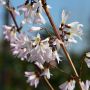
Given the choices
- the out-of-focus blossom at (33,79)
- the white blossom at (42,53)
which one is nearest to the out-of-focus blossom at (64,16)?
the white blossom at (42,53)

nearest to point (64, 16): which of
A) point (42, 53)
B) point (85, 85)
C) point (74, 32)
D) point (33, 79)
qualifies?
point (74, 32)

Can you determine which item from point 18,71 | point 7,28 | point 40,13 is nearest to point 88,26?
point 18,71

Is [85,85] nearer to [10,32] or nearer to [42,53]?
[42,53]

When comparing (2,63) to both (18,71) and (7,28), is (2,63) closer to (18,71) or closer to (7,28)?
(18,71)

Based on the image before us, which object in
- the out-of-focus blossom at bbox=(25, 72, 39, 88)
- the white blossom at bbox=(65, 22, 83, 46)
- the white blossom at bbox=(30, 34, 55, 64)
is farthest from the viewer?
the out-of-focus blossom at bbox=(25, 72, 39, 88)

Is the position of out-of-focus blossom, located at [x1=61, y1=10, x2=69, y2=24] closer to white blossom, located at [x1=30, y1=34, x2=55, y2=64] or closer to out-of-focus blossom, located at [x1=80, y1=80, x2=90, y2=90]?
white blossom, located at [x1=30, y1=34, x2=55, y2=64]

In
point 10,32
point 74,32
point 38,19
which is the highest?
point 38,19

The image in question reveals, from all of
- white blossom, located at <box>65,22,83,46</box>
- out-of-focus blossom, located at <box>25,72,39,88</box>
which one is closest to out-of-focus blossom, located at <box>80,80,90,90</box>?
white blossom, located at <box>65,22,83,46</box>

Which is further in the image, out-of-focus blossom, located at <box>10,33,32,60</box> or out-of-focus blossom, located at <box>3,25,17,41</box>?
out-of-focus blossom, located at <box>3,25,17,41</box>
